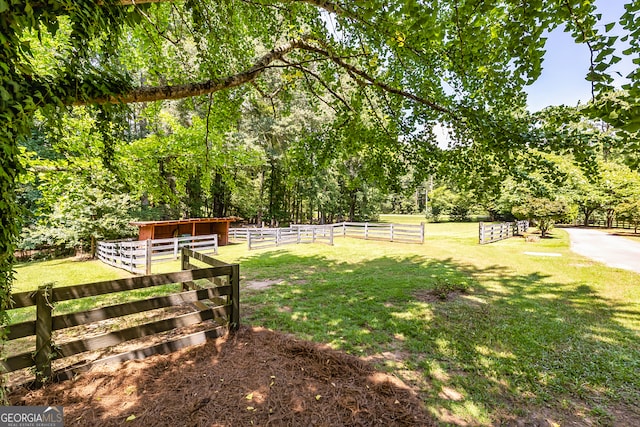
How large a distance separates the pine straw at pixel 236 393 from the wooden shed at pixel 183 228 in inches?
565

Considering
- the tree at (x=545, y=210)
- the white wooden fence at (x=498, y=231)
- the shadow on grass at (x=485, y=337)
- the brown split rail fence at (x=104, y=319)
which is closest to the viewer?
the brown split rail fence at (x=104, y=319)

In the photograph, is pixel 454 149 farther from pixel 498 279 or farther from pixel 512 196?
pixel 512 196

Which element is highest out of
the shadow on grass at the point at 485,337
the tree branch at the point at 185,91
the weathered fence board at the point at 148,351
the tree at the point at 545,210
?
the tree branch at the point at 185,91

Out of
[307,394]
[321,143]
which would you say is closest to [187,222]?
[321,143]

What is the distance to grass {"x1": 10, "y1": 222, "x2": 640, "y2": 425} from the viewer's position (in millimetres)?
2891

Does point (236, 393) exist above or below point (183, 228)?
below

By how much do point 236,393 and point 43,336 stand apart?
6.67 ft

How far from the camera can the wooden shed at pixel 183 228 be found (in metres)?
16.1

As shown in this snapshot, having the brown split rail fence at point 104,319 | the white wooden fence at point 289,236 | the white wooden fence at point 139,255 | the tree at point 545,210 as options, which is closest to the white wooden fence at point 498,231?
the tree at point 545,210

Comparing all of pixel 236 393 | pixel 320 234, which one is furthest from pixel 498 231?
pixel 236 393

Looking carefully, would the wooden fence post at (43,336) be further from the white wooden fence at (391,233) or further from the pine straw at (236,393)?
the white wooden fence at (391,233)

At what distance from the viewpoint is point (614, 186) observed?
19.0 m

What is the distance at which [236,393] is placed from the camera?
270 centimetres

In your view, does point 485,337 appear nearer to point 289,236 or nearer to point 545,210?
point 289,236
